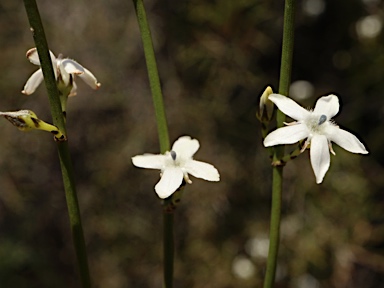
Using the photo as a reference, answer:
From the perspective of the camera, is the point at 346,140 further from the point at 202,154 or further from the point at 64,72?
the point at 202,154

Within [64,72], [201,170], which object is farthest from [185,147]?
[64,72]

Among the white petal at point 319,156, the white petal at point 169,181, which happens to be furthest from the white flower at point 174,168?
the white petal at point 319,156

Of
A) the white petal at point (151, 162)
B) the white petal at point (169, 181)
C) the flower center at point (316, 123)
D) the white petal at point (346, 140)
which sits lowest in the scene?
the white petal at point (169, 181)

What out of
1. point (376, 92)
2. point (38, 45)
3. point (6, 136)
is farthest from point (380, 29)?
point (38, 45)

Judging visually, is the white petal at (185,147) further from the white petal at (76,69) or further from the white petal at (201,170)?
the white petal at (76,69)

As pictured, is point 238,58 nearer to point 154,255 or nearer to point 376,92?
point 376,92

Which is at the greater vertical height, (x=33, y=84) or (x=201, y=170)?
(x=33, y=84)
